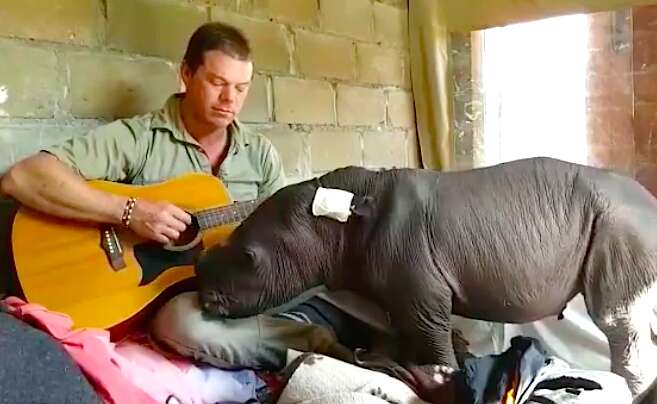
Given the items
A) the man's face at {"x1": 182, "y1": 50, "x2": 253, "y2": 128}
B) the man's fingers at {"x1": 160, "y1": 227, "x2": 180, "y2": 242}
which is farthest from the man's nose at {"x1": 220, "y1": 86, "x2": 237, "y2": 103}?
the man's fingers at {"x1": 160, "y1": 227, "x2": 180, "y2": 242}

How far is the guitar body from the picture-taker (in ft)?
5.27

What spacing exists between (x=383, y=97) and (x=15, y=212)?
1503 millimetres

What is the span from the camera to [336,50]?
8.71 ft

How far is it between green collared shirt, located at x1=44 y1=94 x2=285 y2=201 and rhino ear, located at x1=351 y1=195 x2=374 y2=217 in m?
0.65

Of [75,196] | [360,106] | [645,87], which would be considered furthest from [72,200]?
[645,87]

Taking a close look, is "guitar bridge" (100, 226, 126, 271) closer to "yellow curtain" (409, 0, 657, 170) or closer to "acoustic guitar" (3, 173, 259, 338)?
"acoustic guitar" (3, 173, 259, 338)

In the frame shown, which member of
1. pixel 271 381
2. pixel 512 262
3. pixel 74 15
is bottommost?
pixel 271 381

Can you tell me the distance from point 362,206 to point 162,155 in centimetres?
68

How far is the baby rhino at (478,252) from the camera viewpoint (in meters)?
1.35

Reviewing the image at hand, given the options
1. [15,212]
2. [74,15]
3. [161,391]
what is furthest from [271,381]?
[74,15]

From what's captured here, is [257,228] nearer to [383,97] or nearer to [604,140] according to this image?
[383,97]

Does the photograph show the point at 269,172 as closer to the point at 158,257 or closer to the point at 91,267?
the point at 158,257

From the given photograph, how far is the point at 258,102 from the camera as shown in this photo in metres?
2.35

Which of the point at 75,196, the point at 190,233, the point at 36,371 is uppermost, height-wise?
the point at 75,196
